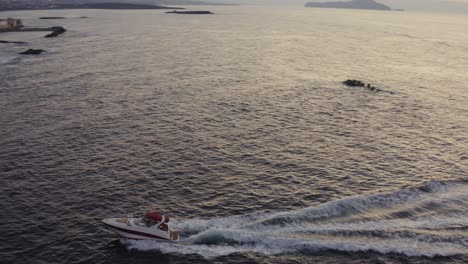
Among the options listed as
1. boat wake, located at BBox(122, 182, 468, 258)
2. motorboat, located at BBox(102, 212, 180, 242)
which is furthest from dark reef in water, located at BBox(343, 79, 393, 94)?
motorboat, located at BBox(102, 212, 180, 242)

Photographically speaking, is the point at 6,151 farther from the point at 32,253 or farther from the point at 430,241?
the point at 430,241

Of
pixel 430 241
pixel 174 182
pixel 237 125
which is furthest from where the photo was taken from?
pixel 237 125

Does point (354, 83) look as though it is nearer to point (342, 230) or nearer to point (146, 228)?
point (342, 230)

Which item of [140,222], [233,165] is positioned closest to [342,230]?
[233,165]

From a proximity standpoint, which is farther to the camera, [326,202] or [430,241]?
[326,202]

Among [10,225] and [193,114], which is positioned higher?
[193,114]

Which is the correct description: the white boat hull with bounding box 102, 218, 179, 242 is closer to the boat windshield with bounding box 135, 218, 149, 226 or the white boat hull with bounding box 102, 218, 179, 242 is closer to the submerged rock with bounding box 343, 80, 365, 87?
the boat windshield with bounding box 135, 218, 149, 226

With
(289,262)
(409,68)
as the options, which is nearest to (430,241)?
(289,262)
